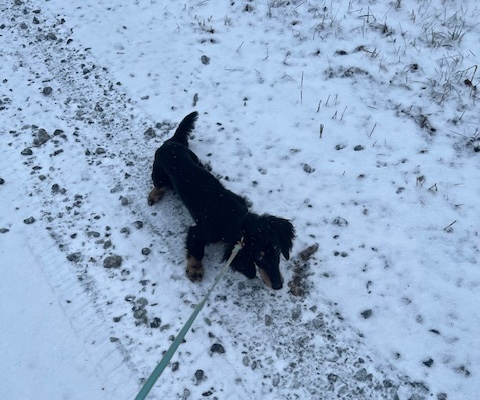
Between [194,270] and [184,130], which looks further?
[184,130]

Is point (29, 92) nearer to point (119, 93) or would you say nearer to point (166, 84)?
point (119, 93)

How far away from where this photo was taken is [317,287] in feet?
11.6

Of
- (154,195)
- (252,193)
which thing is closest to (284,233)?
(252,193)

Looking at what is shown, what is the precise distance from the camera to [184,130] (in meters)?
4.37

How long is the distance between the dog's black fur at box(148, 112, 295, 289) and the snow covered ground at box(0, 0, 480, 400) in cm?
24

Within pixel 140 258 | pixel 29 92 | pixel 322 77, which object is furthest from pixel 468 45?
pixel 29 92

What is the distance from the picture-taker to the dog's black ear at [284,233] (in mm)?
3373

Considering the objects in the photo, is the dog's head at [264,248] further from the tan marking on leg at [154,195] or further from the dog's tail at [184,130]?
the dog's tail at [184,130]

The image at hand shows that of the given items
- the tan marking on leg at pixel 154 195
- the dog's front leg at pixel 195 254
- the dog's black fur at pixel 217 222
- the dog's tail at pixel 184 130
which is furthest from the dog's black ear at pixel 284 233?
the dog's tail at pixel 184 130

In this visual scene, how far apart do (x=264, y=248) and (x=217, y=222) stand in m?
0.47

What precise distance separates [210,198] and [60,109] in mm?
2456

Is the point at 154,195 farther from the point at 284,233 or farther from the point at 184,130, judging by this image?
the point at 284,233

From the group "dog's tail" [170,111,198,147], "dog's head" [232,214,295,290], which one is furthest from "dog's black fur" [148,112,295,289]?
"dog's tail" [170,111,198,147]

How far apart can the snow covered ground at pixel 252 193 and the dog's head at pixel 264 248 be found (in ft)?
0.84
